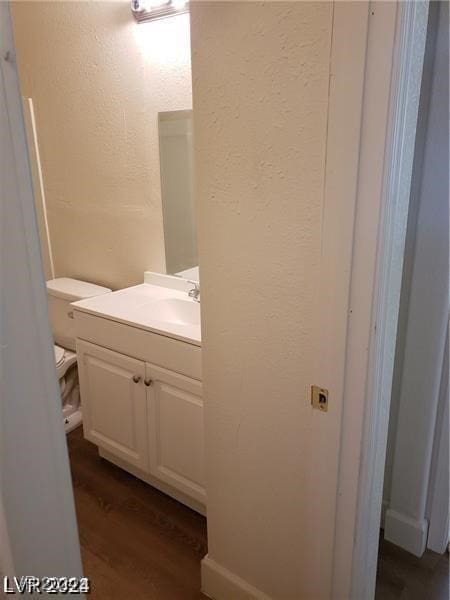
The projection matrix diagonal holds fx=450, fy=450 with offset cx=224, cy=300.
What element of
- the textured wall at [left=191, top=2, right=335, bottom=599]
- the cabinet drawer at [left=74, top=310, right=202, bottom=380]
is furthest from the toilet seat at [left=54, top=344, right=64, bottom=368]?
the textured wall at [left=191, top=2, right=335, bottom=599]

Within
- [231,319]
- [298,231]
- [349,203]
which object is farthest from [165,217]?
[349,203]

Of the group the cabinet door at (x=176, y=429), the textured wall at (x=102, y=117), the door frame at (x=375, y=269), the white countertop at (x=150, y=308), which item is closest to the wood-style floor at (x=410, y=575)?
the door frame at (x=375, y=269)

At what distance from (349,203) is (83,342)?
1.47 metres

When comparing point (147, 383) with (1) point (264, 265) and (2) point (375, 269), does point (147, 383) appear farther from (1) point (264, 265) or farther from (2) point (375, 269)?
(2) point (375, 269)

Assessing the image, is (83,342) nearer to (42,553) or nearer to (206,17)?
(206,17)

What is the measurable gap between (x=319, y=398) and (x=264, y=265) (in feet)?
1.11

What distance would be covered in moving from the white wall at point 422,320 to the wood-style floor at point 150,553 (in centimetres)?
13

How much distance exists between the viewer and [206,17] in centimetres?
104

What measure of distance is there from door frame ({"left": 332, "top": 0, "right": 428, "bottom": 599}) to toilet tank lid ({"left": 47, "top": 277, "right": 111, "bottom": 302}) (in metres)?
1.70

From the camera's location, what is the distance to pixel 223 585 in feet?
4.83

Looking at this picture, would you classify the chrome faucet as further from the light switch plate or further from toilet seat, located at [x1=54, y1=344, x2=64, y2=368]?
the light switch plate

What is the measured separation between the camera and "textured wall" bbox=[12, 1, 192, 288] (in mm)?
1977

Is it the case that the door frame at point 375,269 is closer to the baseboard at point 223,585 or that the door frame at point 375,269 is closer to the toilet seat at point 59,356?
the baseboard at point 223,585

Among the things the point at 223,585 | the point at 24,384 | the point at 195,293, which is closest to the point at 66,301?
the point at 195,293
